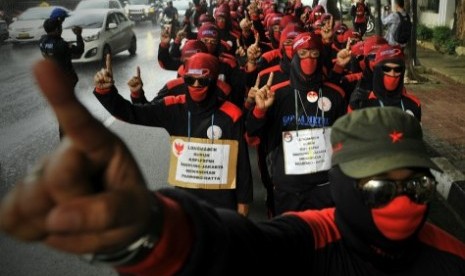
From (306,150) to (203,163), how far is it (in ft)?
2.66

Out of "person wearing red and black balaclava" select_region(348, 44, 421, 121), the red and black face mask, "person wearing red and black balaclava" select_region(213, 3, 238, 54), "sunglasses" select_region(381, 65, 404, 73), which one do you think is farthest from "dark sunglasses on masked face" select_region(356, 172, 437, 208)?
"person wearing red and black balaclava" select_region(213, 3, 238, 54)

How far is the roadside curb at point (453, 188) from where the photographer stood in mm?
5246

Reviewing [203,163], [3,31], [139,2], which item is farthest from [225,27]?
[139,2]

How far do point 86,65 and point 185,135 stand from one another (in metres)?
12.9

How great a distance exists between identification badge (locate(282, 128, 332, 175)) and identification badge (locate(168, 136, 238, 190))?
0.42 metres

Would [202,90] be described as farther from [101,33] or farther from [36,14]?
[36,14]

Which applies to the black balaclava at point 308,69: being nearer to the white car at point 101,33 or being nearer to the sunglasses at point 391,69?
the sunglasses at point 391,69

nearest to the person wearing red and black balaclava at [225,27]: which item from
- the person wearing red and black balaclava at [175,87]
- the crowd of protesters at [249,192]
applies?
the person wearing red and black balaclava at [175,87]

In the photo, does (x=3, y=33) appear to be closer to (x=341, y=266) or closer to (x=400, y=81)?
(x=400, y=81)

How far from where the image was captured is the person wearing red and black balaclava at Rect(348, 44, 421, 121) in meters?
4.11

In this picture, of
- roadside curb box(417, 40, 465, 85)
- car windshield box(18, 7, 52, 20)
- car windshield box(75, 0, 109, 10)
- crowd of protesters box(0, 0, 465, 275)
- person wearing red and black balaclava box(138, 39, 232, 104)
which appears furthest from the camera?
car windshield box(75, 0, 109, 10)

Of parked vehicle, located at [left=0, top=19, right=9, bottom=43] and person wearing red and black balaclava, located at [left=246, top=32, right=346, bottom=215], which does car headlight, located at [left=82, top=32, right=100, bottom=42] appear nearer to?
parked vehicle, located at [left=0, top=19, right=9, bottom=43]

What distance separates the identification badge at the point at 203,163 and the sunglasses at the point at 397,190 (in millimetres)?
2334

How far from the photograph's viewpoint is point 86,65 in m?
15.9
